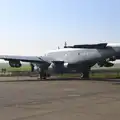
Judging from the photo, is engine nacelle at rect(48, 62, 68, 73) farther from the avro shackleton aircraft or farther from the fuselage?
the fuselage

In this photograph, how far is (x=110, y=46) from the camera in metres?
37.4

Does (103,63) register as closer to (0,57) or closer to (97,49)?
(97,49)

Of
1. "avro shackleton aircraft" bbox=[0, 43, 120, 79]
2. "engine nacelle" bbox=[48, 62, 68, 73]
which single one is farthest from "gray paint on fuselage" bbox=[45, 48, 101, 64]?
"engine nacelle" bbox=[48, 62, 68, 73]

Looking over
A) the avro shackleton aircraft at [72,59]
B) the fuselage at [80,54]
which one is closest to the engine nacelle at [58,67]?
the avro shackleton aircraft at [72,59]

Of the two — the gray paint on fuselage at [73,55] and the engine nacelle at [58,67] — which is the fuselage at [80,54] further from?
the engine nacelle at [58,67]

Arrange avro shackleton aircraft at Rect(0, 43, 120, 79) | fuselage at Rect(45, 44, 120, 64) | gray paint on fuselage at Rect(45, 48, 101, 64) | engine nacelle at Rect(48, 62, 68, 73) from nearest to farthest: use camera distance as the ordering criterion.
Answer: fuselage at Rect(45, 44, 120, 64) → avro shackleton aircraft at Rect(0, 43, 120, 79) → gray paint on fuselage at Rect(45, 48, 101, 64) → engine nacelle at Rect(48, 62, 68, 73)

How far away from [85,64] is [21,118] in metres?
30.6

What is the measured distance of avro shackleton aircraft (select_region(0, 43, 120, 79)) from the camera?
1534 inches

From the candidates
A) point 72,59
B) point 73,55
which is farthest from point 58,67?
point 73,55

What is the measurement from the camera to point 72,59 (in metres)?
42.7

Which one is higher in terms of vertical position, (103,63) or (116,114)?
(103,63)

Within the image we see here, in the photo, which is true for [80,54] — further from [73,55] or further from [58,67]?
[58,67]

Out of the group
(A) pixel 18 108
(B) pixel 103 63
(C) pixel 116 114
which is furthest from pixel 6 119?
(B) pixel 103 63

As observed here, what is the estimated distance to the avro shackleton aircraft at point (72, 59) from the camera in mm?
38969
